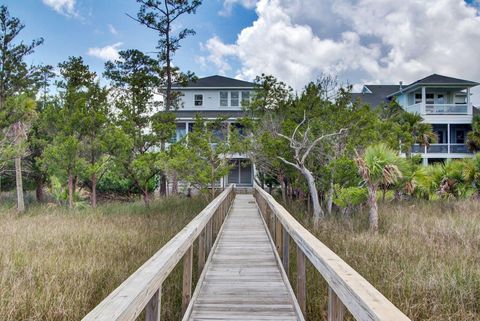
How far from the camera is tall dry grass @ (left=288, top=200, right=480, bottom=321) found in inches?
192

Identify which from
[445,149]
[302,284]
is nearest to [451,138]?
[445,149]

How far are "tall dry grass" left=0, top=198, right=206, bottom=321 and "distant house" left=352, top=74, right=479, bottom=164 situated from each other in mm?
23673

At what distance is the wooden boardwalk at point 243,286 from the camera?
4027 mm

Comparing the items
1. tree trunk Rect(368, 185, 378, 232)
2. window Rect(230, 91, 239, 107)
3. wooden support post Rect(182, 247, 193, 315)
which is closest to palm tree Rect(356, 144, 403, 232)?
tree trunk Rect(368, 185, 378, 232)

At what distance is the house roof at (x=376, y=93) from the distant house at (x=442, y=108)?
94 mm

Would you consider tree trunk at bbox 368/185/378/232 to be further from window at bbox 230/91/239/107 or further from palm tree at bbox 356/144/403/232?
window at bbox 230/91/239/107

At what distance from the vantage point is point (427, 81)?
29781 millimetres

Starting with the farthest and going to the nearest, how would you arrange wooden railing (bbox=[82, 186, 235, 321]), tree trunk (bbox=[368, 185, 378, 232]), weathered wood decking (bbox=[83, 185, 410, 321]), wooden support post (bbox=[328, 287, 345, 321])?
1. tree trunk (bbox=[368, 185, 378, 232])
2. wooden support post (bbox=[328, 287, 345, 321])
3. weathered wood decking (bbox=[83, 185, 410, 321])
4. wooden railing (bbox=[82, 186, 235, 321])

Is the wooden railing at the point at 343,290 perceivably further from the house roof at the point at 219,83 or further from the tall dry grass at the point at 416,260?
the house roof at the point at 219,83

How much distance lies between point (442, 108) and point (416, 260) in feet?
90.1

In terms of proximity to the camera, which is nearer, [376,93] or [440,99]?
[440,99]

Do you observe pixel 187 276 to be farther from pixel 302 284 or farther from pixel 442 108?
pixel 442 108

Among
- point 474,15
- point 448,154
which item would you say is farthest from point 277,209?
point 448,154

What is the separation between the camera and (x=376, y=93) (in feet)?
113
